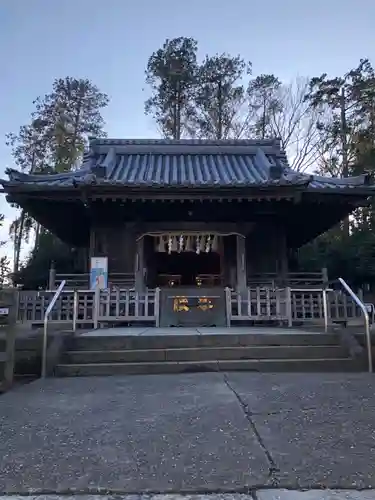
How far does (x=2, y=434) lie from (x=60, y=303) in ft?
18.1

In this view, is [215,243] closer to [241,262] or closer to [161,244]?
[241,262]

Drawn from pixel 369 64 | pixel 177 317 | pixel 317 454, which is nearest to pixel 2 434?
pixel 317 454

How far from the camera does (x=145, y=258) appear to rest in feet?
35.1

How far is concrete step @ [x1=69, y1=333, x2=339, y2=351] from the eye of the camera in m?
6.15

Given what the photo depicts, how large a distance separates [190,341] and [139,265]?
4435 millimetres

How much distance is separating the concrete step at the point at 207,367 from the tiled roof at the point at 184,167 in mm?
4349

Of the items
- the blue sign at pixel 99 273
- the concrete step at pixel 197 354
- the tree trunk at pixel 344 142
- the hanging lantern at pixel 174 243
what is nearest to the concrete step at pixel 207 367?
the concrete step at pixel 197 354

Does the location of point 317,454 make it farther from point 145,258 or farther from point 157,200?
point 145,258

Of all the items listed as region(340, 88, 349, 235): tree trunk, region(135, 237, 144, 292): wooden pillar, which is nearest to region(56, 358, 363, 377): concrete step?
region(135, 237, 144, 292): wooden pillar

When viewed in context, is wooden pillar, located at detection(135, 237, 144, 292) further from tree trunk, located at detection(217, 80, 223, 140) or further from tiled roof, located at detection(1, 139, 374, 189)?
tree trunk, located at detection(217, 80, 223, 140)

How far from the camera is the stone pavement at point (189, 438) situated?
7.71 ft

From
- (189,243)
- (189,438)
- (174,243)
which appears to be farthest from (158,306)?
(189,438)

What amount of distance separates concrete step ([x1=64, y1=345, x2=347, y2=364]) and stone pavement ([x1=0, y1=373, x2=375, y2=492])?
979mm

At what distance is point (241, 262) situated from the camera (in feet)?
34.0
